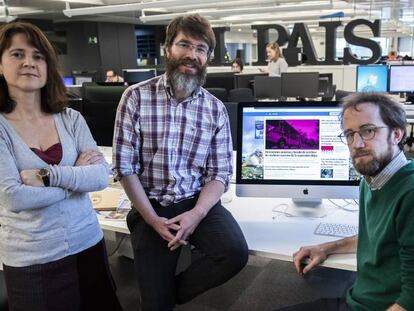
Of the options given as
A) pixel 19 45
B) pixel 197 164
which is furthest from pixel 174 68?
pixel 19 45

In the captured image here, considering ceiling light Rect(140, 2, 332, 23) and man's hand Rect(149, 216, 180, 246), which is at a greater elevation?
ceiling light Rect(140, 2, 332, 23)

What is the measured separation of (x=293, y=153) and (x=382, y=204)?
61 centimetres

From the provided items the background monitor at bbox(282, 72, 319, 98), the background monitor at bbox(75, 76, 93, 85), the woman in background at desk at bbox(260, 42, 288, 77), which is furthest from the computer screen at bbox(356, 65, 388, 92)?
the background monitor at bbox(75, 76, 93, 85)

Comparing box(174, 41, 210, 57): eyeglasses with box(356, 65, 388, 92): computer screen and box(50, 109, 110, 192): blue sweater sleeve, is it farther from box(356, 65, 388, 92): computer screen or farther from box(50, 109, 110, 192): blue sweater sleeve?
box(356, 65, 388, 92): computer screen

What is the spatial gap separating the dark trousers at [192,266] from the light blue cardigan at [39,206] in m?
0.24

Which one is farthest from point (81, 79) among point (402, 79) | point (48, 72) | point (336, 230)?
point (336, 230)

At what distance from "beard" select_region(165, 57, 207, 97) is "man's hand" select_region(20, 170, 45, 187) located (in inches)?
26.9

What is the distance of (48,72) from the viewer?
1.60 meters

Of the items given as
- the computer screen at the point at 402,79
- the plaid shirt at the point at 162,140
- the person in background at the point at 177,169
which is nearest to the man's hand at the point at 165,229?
the person in background at the point at 177,169

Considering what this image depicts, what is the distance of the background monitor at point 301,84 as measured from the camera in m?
5.45

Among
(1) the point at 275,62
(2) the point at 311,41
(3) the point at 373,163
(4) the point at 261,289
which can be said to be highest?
(2) the point at 311,41

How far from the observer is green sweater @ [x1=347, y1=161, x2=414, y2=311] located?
112 cm

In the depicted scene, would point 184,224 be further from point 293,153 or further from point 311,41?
point 311,41

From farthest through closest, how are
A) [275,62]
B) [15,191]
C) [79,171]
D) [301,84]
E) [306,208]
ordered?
[275,62] → [301,84] → [306,208] → [79,171] → [15,191]
